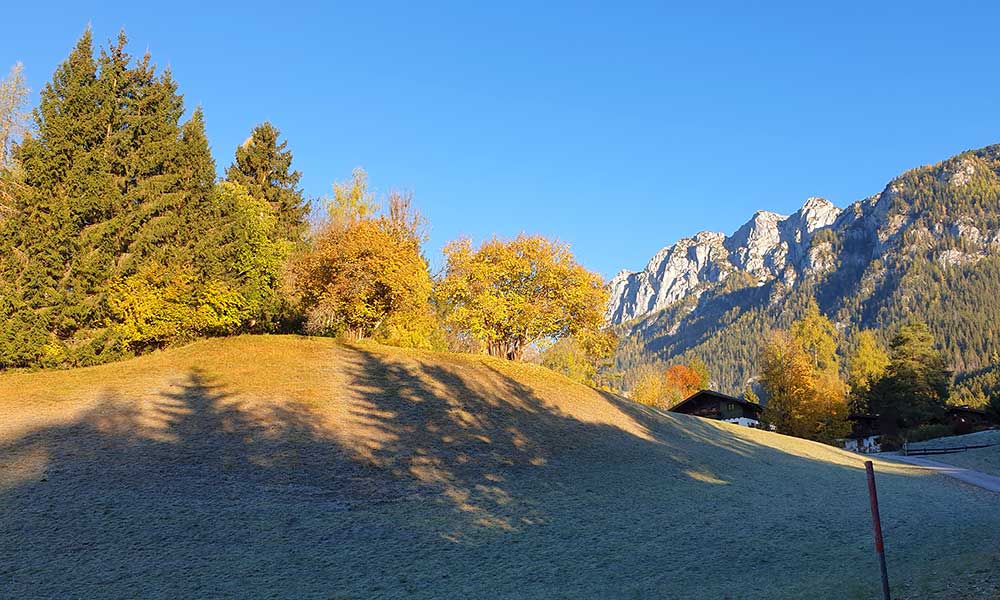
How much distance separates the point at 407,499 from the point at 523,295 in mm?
31354

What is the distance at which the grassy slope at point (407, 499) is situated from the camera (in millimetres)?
11539

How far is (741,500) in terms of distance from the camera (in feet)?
66.2

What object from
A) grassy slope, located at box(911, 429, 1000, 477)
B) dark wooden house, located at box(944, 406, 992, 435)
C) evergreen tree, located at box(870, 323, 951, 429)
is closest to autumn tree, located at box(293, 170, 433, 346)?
grassy slope, located at box(911, 429, 1000, 477)

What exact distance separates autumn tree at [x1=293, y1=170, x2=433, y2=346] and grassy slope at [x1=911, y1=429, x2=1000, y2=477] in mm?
37095

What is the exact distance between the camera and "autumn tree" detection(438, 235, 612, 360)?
4669 centimetres

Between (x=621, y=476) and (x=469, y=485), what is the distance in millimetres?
6423

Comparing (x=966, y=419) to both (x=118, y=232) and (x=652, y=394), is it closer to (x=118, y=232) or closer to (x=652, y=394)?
(x=652, y=394)

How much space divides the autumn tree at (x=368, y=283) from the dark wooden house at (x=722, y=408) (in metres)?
43.2

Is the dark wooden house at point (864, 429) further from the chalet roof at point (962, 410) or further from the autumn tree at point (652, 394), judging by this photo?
the autumn tree at point (652, 394)

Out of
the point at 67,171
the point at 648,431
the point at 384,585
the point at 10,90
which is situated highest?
the point at 10,90

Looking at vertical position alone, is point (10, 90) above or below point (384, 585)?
above

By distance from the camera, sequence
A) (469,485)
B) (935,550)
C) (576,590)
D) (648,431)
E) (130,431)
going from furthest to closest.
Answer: (648,431)
(130,431)
(469,485)
(935,550)
(576,590)


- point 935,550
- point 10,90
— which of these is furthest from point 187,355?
point 935,550

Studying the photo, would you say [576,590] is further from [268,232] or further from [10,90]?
[10,90]
